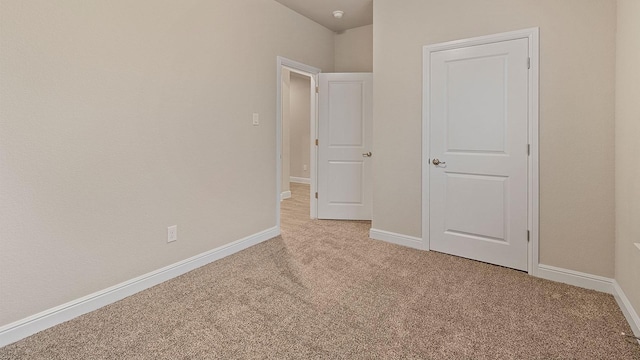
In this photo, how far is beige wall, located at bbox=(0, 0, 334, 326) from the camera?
1753 millimetres

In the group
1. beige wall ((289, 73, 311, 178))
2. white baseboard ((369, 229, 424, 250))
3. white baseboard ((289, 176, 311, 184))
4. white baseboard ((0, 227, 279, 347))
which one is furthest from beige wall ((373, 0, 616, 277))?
white baseboard ((289, 176, 311, 184))

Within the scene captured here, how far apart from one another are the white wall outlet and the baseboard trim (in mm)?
3030

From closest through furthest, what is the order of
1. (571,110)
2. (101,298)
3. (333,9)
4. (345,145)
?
(101,298)
(571,110)
(333,9)
(345,145)

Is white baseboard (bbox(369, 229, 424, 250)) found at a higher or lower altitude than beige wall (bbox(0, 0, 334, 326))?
lower

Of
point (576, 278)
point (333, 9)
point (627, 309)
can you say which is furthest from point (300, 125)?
point (627, 309)

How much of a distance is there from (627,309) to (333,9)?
12.1 feet

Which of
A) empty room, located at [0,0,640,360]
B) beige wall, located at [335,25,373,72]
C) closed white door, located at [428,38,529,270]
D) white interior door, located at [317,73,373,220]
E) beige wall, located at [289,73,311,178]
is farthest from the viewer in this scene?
beige wall, located at [289,73,311,178]

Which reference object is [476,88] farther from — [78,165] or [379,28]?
[78,165]

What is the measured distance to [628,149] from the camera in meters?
1.94

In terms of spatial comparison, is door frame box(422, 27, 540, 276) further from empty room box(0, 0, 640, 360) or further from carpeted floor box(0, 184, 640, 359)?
carpeted floor box(0, 184, 640, 359)

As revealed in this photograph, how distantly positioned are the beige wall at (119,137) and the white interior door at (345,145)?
3.65 ft

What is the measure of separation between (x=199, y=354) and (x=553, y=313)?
2.10 m

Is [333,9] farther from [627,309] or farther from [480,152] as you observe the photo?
[627,309]

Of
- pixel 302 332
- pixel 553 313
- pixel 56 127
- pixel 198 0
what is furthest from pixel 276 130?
pixel 553 313
